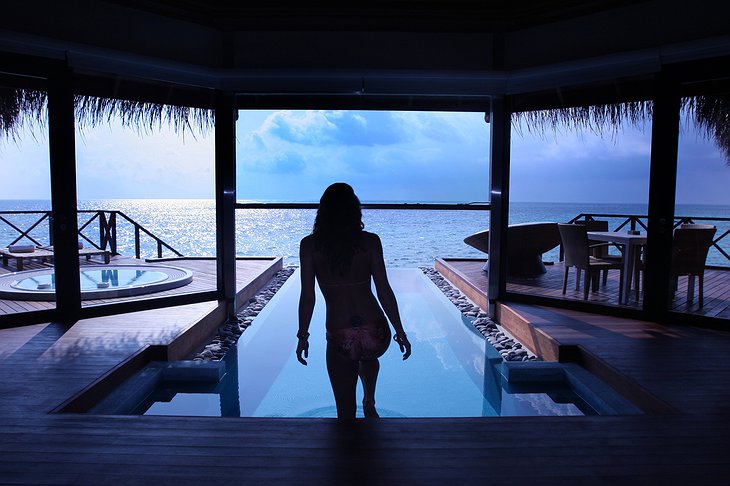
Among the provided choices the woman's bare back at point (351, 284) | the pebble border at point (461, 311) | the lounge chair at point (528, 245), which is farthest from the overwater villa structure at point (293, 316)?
the lounge chair at point (528, 245)

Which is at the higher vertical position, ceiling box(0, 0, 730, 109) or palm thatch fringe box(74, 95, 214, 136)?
ceiling box(0, 0, 730, 109)

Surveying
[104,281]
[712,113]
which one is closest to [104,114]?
[104,281]

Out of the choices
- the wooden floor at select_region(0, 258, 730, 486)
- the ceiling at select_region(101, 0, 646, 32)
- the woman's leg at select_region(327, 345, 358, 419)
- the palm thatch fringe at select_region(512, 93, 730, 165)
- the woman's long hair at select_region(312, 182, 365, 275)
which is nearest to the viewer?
the wooden floor at select_region(0, 258, 730, 486)

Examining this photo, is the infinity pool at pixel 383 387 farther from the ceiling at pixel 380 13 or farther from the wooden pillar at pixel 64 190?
the ceiling at pixel 380 13

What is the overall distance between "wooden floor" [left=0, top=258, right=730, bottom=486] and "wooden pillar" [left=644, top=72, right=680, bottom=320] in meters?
1.47

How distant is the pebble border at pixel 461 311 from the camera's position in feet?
13.1

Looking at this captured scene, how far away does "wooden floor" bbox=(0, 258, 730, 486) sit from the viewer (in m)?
1.71

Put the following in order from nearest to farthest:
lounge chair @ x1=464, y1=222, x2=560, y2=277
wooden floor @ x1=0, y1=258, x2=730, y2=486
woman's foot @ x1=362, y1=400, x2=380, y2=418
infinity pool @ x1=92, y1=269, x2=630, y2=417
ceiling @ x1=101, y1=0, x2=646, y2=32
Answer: wooden floor @ x1=0, y1=258, x2=730, y2=486
woman's foot @ x1=362, y1=400, x2=380, y2=418
infinity pool @ x1=92, y1=269, x2=630, y2=417
ceiling @ x1=101, y1=0, x2=646, y2=32
lounge chair @ x1=464, y1=222, x2=560, y2=277

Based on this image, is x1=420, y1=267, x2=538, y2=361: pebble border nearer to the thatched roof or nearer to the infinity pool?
the infinity pool

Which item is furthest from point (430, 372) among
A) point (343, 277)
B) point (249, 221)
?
point (249, 221)

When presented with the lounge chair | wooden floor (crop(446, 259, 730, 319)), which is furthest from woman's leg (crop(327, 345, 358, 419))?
the lounge chair

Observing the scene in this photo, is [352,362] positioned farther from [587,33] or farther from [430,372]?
[587,33]

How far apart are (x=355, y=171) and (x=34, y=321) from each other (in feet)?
17.8

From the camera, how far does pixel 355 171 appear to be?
8.45 meters
